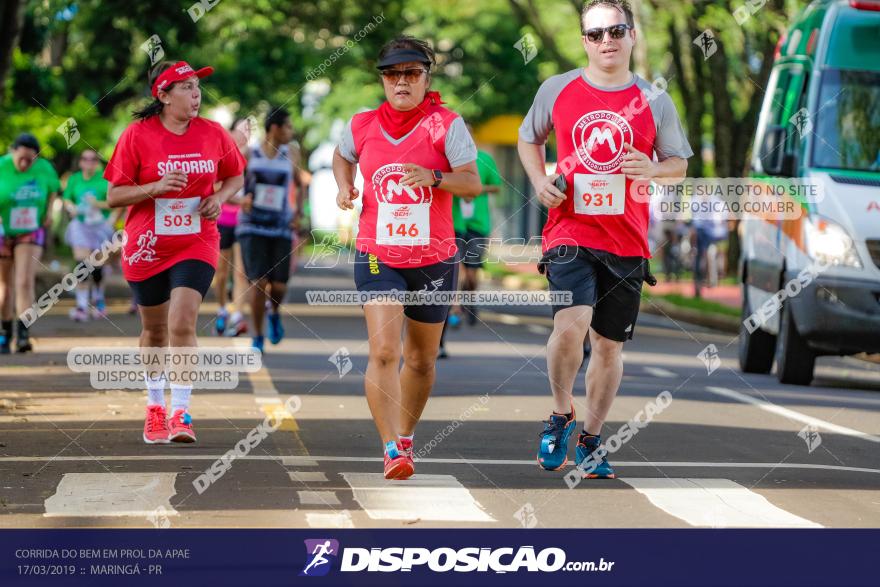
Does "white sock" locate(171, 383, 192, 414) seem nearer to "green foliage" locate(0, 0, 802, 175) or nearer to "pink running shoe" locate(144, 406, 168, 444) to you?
"pink running shoe" locate(144, 406, 168, 444)

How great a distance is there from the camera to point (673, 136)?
29.1ft

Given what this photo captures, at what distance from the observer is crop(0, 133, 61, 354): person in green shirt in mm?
16562

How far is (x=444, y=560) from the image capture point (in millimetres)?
6418

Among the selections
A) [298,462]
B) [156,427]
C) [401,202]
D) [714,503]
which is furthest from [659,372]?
[714,503]

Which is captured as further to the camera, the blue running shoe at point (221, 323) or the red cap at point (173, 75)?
the blue running shoe at point (221, 323)

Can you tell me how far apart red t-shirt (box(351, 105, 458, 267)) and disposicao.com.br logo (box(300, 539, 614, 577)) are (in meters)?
2.19

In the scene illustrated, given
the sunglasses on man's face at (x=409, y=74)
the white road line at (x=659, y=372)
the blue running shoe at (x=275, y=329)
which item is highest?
the sunglasses on man's face at (x=409, y=74)

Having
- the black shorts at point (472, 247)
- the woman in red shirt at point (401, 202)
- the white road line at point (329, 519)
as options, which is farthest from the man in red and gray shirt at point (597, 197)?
the black shorts at point (472, 247)

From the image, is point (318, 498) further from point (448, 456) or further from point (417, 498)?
point (448, 456)

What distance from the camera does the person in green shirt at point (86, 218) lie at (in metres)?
21.8

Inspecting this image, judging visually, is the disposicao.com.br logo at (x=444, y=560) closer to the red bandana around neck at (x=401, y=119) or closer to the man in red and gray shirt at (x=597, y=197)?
the man in red and gray shirt at (x=597, y=197)

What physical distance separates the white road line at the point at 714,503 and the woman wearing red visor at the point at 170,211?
261cm

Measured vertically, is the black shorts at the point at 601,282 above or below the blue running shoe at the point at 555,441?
above

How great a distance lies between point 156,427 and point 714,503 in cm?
334
